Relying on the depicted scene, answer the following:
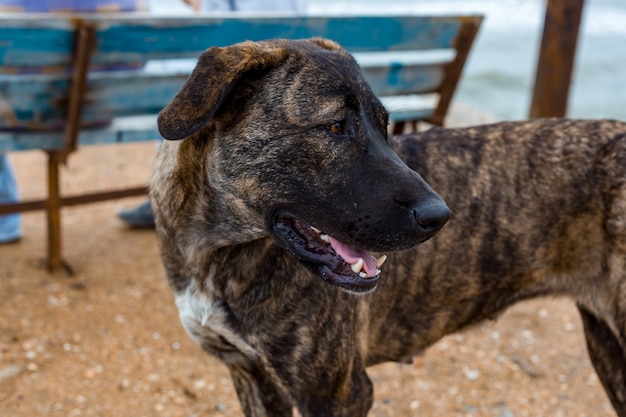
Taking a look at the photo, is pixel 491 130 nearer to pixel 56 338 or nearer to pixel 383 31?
pixel 383 31

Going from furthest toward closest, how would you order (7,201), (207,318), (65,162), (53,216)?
1. (7,201)
2. (53,216)
3. (65,162)
4. (207,318)

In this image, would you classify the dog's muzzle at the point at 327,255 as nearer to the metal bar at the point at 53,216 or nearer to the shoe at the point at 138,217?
the metal bar at the point at 53,216

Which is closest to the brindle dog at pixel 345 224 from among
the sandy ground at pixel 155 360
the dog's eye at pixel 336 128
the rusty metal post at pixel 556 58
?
the dog's eye at pixel 336 128

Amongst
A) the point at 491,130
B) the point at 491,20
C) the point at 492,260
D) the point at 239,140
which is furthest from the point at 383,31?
the point at 491,20

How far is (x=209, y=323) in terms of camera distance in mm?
2627

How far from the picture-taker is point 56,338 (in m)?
3.90

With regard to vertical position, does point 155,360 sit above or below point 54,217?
below

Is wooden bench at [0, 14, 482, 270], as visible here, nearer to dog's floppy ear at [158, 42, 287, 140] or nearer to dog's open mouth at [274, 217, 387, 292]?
dog's floppy ear at [158, 42, 287, 140]

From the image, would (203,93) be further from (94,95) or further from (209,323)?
(94,95)

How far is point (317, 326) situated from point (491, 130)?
3.39 ft

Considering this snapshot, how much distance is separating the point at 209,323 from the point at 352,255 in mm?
569

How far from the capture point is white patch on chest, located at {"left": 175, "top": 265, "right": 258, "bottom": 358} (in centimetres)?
261

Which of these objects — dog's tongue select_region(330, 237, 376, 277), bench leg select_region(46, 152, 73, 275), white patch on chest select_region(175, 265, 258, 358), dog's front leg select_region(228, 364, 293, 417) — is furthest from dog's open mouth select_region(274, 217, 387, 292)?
bench leg select_region(46, 152, 73, 275)

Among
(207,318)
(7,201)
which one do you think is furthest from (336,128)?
(7,201)
